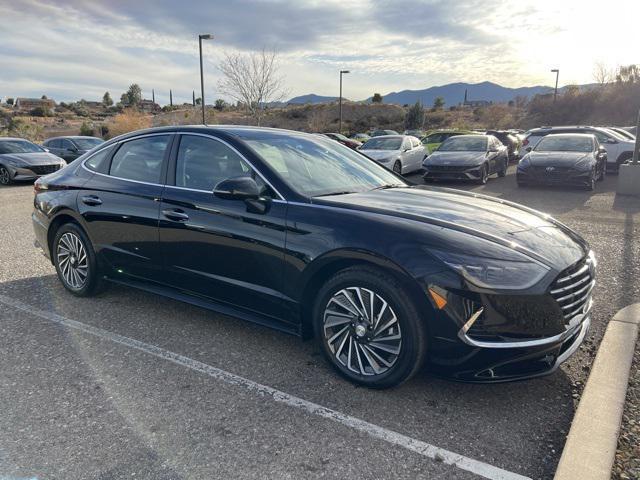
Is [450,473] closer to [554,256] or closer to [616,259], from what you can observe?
[554,256]

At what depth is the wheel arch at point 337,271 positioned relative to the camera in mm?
2859

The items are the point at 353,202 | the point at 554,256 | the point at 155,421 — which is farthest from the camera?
the point at 353,202

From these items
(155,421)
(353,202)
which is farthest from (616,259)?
(155,421)

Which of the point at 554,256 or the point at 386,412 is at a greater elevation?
the point at 554,256

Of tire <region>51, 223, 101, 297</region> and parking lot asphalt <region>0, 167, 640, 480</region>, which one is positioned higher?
tire <region>51, 223, 101, 297</region>

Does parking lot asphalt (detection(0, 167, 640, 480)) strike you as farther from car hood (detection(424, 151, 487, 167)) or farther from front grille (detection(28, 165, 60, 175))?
front grille (detection(28, 165, 60, 175))

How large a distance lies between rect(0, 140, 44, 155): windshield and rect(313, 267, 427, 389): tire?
616 inches

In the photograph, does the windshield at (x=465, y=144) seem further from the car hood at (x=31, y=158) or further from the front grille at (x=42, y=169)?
the car hood at (x=31, y=158)

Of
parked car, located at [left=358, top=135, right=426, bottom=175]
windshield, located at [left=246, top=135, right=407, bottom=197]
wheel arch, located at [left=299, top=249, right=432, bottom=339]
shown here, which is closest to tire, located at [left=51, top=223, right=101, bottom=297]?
windshield, located at [left=246, top=135, right=407, bottom=197]

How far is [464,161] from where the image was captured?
1329 cm

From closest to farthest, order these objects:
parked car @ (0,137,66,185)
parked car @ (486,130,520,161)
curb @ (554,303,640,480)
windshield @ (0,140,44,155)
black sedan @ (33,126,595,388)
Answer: curb @ (554,303,640,480)
black sedan @ (33,126,595,388)
parked car @ (0,137,66,185)
windshield @ (0,140,44,155)
parked car @ (486,130,520,161)

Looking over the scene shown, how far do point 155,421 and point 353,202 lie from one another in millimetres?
1855

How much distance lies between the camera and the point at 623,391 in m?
2.95

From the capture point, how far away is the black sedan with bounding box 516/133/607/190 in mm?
11945
